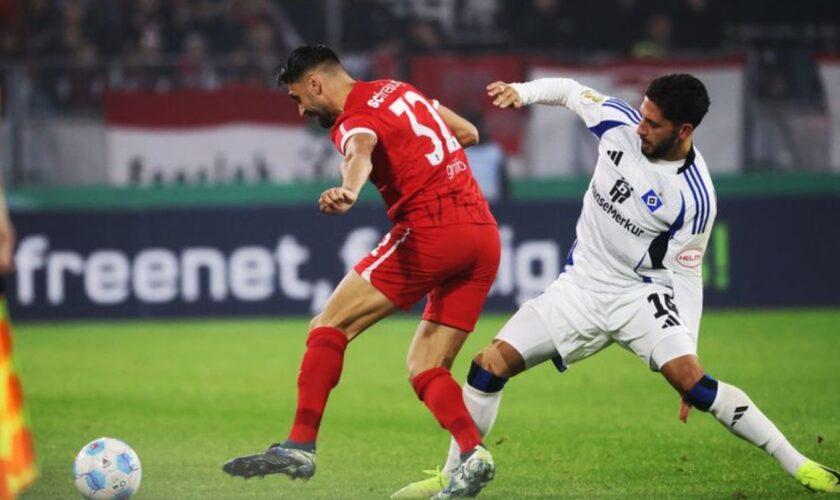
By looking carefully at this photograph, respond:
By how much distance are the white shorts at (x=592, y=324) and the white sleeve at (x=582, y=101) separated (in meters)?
0.84

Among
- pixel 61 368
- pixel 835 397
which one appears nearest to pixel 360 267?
pixel 835 397

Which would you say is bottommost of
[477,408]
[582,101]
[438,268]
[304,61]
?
[477,408]

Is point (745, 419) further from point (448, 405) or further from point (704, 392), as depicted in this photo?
point (448, 405)

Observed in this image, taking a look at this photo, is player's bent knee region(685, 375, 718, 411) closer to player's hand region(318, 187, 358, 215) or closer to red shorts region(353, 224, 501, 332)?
red shorts region(353, 224, 501, 332)

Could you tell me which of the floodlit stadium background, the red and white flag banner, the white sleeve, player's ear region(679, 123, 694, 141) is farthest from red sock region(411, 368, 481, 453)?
the red and white flag banner

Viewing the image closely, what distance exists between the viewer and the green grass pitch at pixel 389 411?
7.44 m

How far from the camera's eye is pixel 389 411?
10.1 metres

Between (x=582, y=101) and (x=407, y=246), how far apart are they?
1.22 meters

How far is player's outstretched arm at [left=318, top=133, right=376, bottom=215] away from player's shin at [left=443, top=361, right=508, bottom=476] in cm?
116

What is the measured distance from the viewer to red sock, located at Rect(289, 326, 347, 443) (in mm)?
6680

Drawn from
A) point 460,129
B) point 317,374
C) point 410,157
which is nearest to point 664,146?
point 460,129

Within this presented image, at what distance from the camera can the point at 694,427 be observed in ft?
30.2

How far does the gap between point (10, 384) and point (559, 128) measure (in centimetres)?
1095

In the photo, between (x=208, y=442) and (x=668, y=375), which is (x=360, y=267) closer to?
(x=668, y=375)
